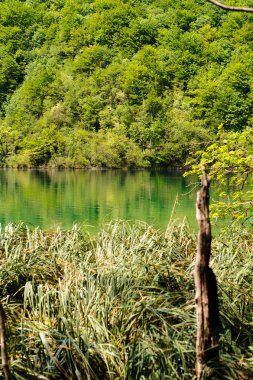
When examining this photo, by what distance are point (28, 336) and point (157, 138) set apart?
53085 millimetres

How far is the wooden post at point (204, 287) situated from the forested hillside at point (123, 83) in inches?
1972

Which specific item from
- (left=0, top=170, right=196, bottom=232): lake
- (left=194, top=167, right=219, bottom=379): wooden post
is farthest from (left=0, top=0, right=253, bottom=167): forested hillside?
(left=194, top=167, right=219, bottom=379): wooden post

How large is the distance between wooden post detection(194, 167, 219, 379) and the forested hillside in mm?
50081

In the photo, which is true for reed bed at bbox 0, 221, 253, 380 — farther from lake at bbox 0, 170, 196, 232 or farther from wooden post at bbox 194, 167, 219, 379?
lake at bbox 0, 170, 196, 232

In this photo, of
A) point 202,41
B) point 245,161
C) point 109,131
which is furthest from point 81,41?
point 245,161

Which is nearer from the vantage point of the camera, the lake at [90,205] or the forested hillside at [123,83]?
the lake at [90,205]

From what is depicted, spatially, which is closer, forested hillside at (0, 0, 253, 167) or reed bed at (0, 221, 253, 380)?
reed bed at (0, 221, 253, 380)

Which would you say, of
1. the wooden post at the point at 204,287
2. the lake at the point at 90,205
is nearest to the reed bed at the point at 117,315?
the wooden post at the point at 204,287

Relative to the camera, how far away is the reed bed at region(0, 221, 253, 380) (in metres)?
3.28

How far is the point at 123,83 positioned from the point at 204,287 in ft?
206

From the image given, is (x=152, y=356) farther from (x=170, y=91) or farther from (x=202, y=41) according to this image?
(x=202, y=41)

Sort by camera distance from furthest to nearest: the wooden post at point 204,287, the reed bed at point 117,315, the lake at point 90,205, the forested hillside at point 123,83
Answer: the forested hillside at point 123,83
the lake at point 90,205
the reed bed at point 117,315
the wooden post at point 204,287

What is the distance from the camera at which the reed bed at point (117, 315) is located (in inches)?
129

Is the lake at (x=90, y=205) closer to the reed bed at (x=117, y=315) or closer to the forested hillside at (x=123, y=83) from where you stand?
the reed bed at (x=117, y=315)
